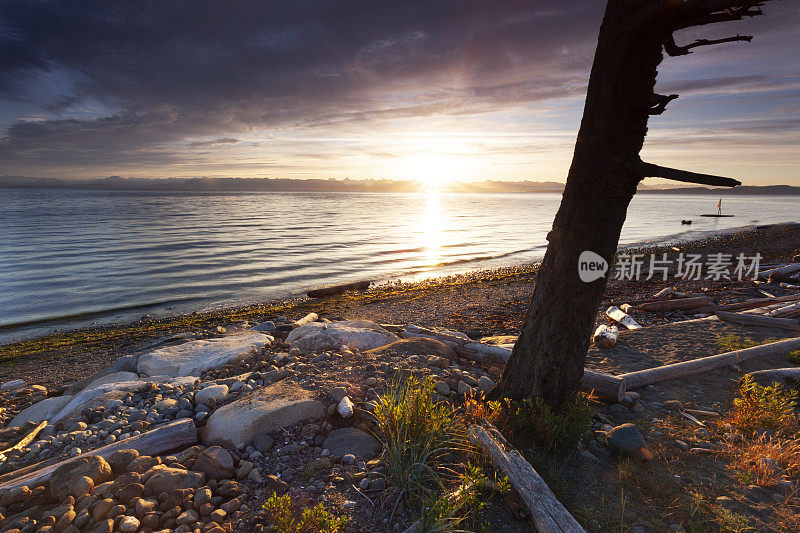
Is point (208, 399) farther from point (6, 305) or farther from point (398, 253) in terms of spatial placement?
point (398, 253)

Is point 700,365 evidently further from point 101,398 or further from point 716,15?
point 101,398

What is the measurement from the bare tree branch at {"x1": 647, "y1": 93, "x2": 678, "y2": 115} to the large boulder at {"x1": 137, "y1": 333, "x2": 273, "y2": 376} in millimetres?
7749

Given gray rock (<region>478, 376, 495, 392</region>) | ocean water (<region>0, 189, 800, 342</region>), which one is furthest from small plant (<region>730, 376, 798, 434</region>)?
ocean water (<region>0, 189, 800, 342</region>)

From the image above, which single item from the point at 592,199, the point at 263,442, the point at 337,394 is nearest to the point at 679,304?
the point at 592,199

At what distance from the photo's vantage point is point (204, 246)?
31781 millimetres

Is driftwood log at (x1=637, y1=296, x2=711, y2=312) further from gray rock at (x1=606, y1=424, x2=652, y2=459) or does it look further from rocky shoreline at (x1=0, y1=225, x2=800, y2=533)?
gray rock at (x1=606, y1=424, x2=652, y2=459)

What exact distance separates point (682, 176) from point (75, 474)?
683 cm

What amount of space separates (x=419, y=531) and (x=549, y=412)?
A: 85.7 inches

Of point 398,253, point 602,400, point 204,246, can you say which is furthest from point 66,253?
point 602,400

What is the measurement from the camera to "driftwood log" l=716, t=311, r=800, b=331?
9.16 metres

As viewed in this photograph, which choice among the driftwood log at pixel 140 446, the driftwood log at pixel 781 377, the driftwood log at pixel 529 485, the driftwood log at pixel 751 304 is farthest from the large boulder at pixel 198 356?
the driftwood log at pixel 751 304

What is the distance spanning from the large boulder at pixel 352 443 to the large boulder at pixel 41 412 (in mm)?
5441

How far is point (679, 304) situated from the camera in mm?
12258

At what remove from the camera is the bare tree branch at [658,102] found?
12.6ft
